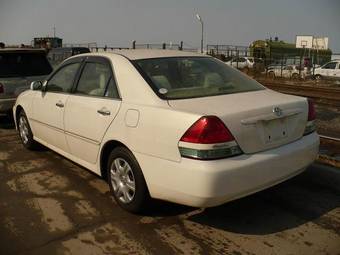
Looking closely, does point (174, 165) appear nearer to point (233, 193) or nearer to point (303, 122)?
point (233, 193)

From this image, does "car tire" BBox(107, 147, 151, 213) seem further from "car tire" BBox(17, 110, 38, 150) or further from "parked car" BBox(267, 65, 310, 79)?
"parked car" BBox(267, 65, 310, 79)

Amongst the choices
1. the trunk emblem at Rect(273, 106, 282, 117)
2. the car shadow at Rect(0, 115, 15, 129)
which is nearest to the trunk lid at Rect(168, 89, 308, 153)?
the trunk emblem at Rect(273, 106, 282, 117)

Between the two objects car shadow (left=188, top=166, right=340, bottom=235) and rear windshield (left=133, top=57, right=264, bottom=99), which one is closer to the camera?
car shadow (left=188, top=166, right=340, bottom=235)

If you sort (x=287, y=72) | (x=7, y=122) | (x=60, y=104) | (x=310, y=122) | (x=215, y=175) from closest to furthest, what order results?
(x=215, y=175) → (x=310, y=122) → (x=60, y=104) → (x=7, y=122) → (x=287, y=72)

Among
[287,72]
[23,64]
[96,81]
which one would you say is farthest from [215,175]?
[287,72]

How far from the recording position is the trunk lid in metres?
3.43

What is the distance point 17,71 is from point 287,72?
22970mm

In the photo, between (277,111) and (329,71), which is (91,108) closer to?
(277,111)

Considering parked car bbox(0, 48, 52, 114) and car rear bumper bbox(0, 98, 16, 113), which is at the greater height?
parked car bbox(0, 48, 52, 114)

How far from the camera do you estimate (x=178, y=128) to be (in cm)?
338

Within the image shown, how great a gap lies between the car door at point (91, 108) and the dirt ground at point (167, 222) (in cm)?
54

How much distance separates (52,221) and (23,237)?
0.35m

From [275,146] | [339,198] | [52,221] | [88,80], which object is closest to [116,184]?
[52,221]

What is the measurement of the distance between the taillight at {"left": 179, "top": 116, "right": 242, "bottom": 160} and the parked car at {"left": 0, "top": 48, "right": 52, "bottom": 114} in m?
5.72
